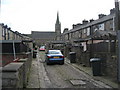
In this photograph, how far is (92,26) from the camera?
109ft

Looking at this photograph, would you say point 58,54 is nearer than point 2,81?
No

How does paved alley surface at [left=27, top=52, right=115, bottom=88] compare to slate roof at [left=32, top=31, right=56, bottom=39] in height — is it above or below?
below

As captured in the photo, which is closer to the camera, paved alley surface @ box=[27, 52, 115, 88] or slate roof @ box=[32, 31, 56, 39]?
paved alley surface @ box=[27, 52, 115, 88]

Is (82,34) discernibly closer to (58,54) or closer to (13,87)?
(58,54)

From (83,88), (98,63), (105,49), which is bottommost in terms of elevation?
(83,88)

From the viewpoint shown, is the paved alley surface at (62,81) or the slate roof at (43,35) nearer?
the paved alley surface at (62,81)

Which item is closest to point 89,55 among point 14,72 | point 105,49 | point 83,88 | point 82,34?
point 105,49

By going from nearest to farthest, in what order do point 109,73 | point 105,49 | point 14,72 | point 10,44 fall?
1. point 14,72
2. point 109,73
3. point 105,49
4. point 10,44

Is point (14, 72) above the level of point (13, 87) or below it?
above

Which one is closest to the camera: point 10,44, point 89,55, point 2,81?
point 2,81

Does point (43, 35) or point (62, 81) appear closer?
point (62, 81)

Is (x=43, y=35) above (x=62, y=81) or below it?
above

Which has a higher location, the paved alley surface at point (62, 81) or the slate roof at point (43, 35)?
the slate roof at point (43, 35)

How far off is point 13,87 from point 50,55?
12.8 metres
